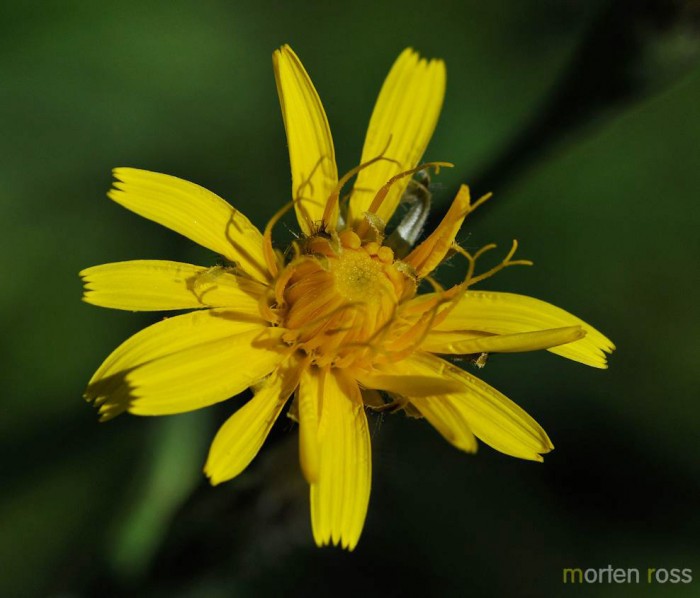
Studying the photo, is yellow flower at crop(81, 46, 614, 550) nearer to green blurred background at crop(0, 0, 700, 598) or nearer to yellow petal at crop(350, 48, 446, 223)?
yellow petal at crop(350, 48, 446, 223)

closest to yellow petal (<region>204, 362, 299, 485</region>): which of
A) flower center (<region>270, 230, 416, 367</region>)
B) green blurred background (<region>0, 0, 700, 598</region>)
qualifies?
flower center (<region>270, 230, 416, 367</region>)

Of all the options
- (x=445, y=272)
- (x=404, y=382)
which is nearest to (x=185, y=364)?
(x=404, y=382)

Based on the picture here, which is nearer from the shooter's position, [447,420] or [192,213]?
[447,420]

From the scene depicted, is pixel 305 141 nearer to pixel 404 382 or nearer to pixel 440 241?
pixel 440 241

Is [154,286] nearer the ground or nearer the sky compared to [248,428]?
nearer the sky

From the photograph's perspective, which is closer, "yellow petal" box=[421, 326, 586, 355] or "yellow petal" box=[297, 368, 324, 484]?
"yellow petal" box=[297, 368, 324, 484]

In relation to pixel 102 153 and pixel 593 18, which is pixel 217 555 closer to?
pixel 102 153

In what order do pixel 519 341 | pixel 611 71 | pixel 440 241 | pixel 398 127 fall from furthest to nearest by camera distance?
1. pixel 611 71
2. pixel 398 127
3. pixel 440 241
4. pixel 519 341
